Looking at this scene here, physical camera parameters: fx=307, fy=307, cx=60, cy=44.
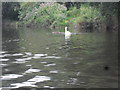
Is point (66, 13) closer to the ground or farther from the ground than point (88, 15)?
farther from the ground

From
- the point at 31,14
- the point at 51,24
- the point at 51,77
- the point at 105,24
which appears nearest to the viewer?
the point at 51,77

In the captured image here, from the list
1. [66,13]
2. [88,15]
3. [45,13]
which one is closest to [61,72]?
[88,15]

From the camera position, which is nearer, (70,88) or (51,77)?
(70,88)

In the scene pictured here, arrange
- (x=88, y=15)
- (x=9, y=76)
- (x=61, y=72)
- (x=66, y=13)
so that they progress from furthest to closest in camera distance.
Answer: (x=66, y=13) → (x=88, y=15) → (x=61, y=72) → (x=9, y=76)

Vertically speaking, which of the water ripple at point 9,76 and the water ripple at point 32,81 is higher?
the water ripple at point 9,76

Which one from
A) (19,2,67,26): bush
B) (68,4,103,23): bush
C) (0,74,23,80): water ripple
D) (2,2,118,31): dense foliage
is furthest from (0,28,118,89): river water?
(19,2,67,26): bush

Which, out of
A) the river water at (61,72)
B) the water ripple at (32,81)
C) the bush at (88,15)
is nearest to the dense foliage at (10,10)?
the bush at (88,15)

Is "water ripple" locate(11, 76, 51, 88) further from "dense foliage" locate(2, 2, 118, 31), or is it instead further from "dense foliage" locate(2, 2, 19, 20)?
Result: "dense foliage" locate(2, 2, 19, 20)

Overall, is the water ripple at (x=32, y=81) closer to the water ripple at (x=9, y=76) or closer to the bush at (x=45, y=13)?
the water ripple at (x=9, y=76)

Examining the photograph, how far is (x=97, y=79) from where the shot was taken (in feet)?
27.3

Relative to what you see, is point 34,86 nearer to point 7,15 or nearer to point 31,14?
point 31,14

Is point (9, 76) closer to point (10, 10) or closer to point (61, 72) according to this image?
point (61, 72)

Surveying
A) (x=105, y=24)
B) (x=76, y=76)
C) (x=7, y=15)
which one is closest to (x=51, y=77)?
(x=76, y=76)

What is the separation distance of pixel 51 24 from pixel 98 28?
1337cm
